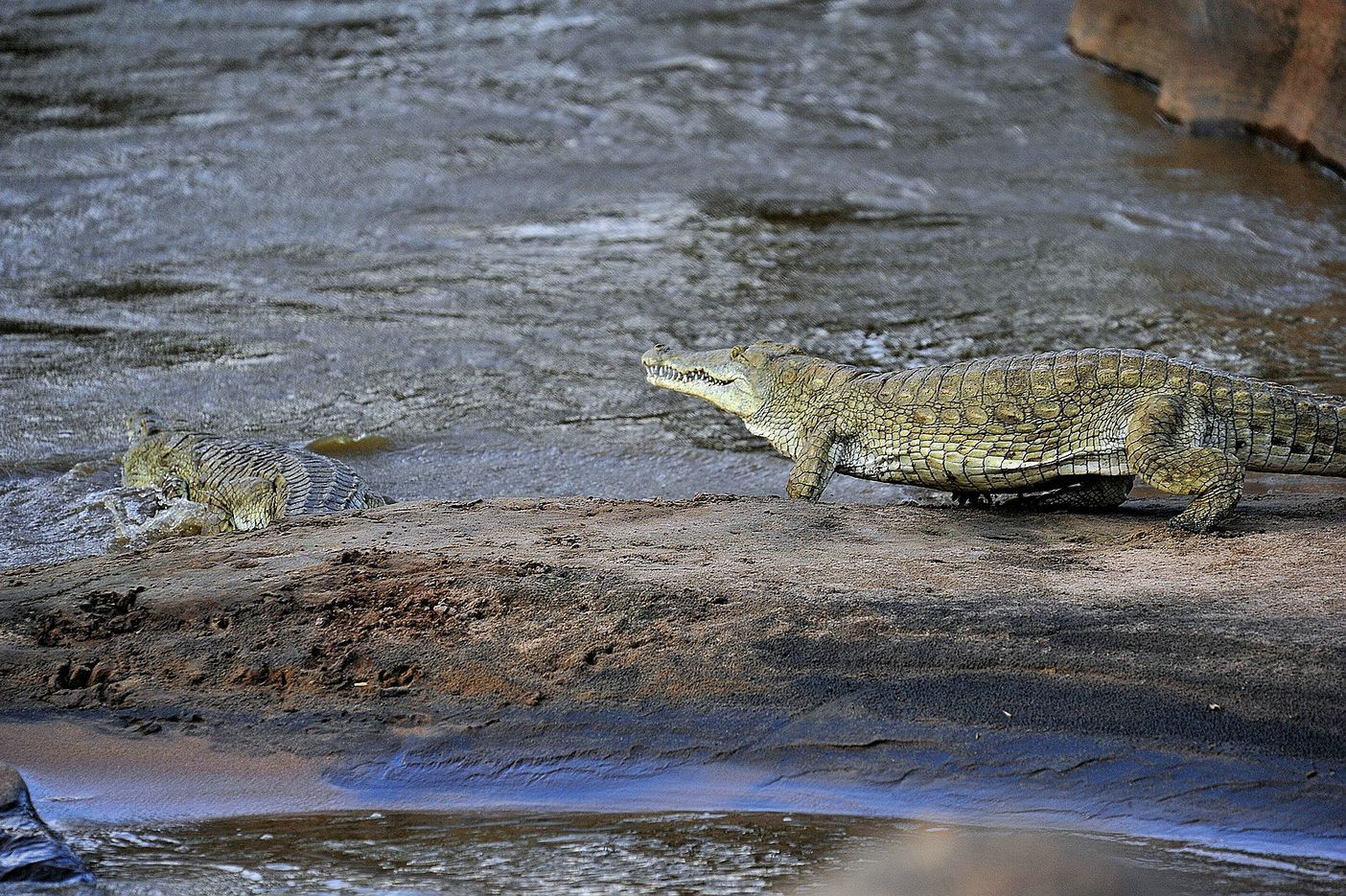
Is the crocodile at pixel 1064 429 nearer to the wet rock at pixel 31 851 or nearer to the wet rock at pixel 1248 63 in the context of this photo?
the wet rock at pixel 31 851

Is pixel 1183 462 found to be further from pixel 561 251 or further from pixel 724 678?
pixel 561 251

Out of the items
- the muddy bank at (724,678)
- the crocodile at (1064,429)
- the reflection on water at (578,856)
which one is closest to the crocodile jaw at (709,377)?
the crocodile at (1064,429)

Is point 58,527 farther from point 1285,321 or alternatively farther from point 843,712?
point 1285,321

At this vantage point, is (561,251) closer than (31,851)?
No

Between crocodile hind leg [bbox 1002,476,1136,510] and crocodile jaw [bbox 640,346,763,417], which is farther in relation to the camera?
crocodile jaw [bbox 640,346,763,417]

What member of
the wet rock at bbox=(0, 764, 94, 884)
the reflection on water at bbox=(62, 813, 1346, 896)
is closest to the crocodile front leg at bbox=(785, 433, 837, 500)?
the reflection on water at bbox=(62, 813, 1346, 896)

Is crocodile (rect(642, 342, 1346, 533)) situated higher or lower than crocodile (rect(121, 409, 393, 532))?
higher

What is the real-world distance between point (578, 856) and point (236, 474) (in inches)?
151

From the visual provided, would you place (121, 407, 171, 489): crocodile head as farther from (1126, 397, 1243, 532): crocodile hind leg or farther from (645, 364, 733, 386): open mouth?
(1126, 397, 1243, 532): crocodile hind leg

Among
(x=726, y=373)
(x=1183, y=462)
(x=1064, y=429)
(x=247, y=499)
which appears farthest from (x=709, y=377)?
(x=1183, y=462)

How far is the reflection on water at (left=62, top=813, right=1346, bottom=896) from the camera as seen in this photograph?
9.68ft

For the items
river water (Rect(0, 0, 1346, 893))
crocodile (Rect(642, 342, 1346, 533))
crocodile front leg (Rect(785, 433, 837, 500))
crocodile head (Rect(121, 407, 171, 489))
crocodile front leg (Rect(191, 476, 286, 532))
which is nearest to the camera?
crocodile (Rect(642, 342, 1346, 533))

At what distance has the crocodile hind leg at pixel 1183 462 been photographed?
443 centimetres

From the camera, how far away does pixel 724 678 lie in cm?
358
